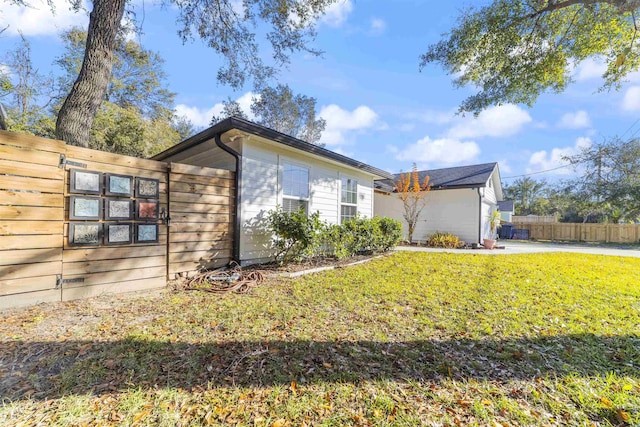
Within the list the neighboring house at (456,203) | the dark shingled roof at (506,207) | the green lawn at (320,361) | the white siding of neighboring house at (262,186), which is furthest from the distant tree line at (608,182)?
the white siding of neighboring house at (262,186)

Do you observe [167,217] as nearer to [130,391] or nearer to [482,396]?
[130,391]

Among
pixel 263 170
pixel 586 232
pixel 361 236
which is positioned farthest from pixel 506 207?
pixel 263 170

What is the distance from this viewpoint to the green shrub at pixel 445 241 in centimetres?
1202

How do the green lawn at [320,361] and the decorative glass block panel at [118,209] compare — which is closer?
the green lawn at [320,361]

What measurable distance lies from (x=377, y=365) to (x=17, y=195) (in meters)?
4.38

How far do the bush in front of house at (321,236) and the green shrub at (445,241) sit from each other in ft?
13.3

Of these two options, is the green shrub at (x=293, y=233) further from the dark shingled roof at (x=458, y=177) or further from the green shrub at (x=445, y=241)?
the green shrub at (x=445, y=241)

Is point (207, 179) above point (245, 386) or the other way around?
above

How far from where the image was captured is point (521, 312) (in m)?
3.61

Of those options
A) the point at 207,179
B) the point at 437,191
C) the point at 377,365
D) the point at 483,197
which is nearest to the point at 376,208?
the point at 437,191

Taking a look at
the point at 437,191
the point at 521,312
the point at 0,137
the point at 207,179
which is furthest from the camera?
the point at 437,191

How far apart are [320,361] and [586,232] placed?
26.2 meters

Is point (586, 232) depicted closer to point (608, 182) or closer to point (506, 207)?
point (608, 182)

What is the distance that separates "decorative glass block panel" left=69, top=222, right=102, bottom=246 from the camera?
343cm
